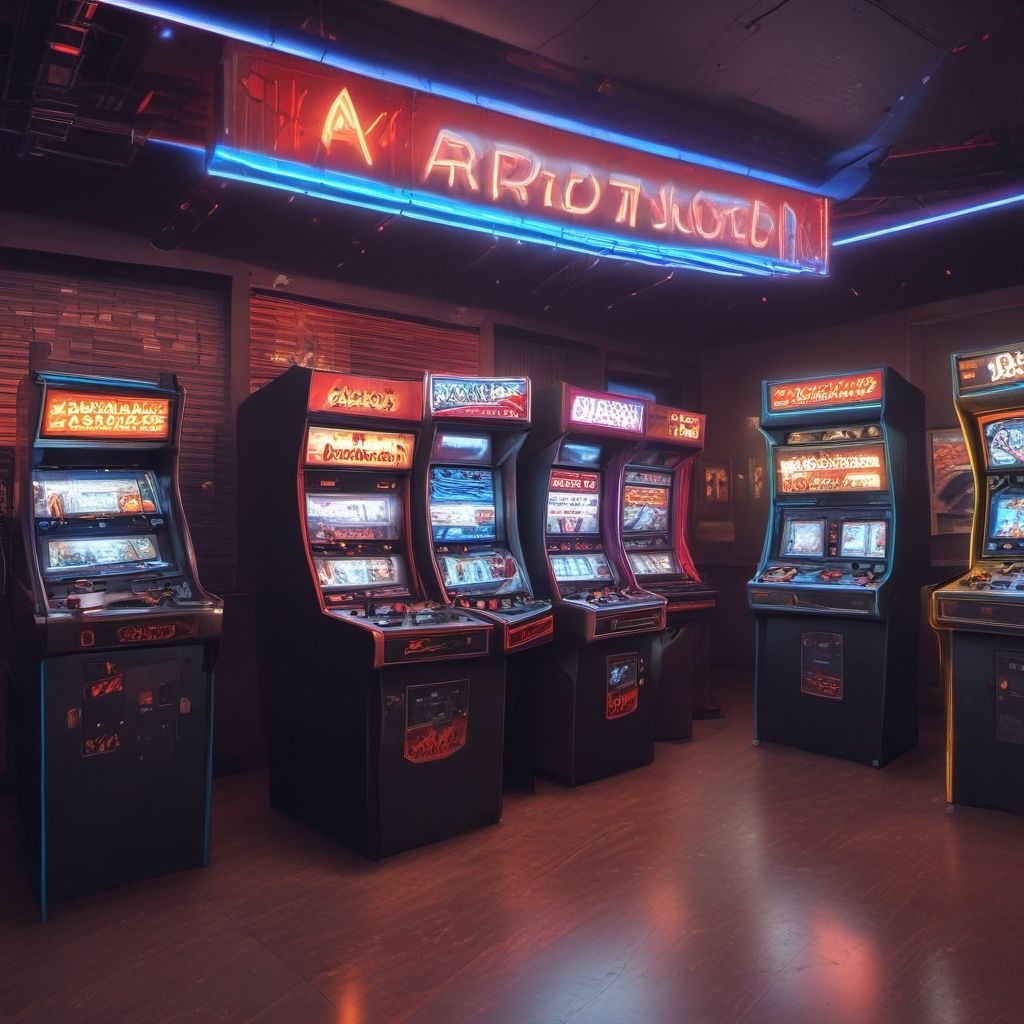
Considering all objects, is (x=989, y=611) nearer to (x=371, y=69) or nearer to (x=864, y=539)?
(x=864, y=539)

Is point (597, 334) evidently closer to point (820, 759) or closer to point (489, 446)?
point (489, 446)

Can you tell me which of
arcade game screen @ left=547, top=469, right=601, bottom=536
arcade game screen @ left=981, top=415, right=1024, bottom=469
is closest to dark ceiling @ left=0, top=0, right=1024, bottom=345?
arcade game screen @ left=547, top=469, right=601, bottom=536

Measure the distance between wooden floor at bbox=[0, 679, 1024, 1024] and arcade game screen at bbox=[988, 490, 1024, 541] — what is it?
146 centimetres

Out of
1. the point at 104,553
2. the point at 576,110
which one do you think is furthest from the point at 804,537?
the point at 104,553

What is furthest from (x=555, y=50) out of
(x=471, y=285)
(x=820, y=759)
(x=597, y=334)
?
(x=820, y=759)

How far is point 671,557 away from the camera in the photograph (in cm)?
586

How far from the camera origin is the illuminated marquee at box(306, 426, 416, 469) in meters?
3.97

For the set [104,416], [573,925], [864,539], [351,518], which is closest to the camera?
[573,925]

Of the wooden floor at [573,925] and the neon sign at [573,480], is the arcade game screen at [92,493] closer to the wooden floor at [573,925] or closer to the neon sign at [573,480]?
the wooden floor at [573,925]

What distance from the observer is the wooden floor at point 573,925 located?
249 cm

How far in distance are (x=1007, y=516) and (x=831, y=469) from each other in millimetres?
1174

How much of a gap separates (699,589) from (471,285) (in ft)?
9.06

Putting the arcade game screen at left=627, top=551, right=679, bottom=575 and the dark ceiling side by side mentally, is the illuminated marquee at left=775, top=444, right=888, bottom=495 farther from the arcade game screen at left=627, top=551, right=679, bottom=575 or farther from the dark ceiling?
the dark ceiling

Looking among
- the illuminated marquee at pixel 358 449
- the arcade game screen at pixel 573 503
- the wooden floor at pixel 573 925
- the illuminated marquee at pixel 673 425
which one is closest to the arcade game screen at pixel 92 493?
the illuminated marquee at pixel 358 449
